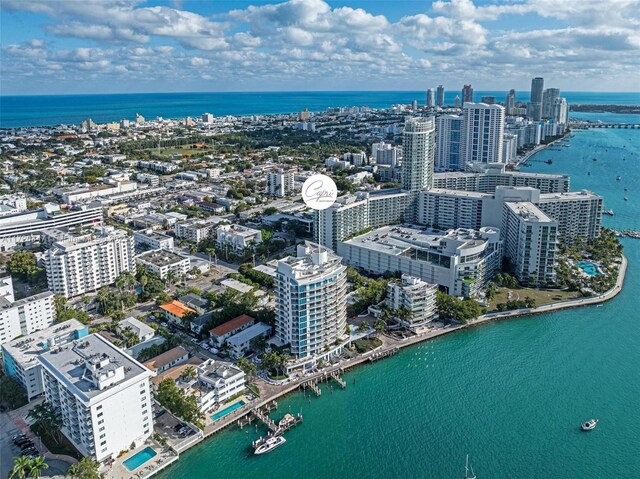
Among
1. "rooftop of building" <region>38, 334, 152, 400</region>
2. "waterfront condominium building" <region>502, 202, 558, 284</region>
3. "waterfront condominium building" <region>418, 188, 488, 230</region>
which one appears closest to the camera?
"rooftop of building" <region>38, 334, 152, 400</region>

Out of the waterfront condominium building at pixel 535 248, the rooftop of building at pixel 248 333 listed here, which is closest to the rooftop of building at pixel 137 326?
the rooftop of building at pixel 248 333

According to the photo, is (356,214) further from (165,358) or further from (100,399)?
(100,399)

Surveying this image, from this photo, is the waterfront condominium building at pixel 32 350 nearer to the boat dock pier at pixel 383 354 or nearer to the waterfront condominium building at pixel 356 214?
the boat dock pier at pixel 383 354

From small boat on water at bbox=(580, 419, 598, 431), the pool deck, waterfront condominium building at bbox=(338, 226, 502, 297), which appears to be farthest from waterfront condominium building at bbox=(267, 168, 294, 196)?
small boat on water at bbox=(580, 419, 598, 431)

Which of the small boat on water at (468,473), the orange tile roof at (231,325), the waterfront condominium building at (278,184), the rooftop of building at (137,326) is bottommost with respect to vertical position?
the small boat on water at (468,473)

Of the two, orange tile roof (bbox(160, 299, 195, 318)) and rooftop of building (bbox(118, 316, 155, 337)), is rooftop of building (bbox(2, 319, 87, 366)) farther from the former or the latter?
orange tile roof (bbox(160, 299, 195, 318))

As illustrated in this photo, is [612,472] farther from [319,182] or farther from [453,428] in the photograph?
[319,182]

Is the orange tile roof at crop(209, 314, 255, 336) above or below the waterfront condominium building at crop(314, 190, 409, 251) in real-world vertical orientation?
Result: below
